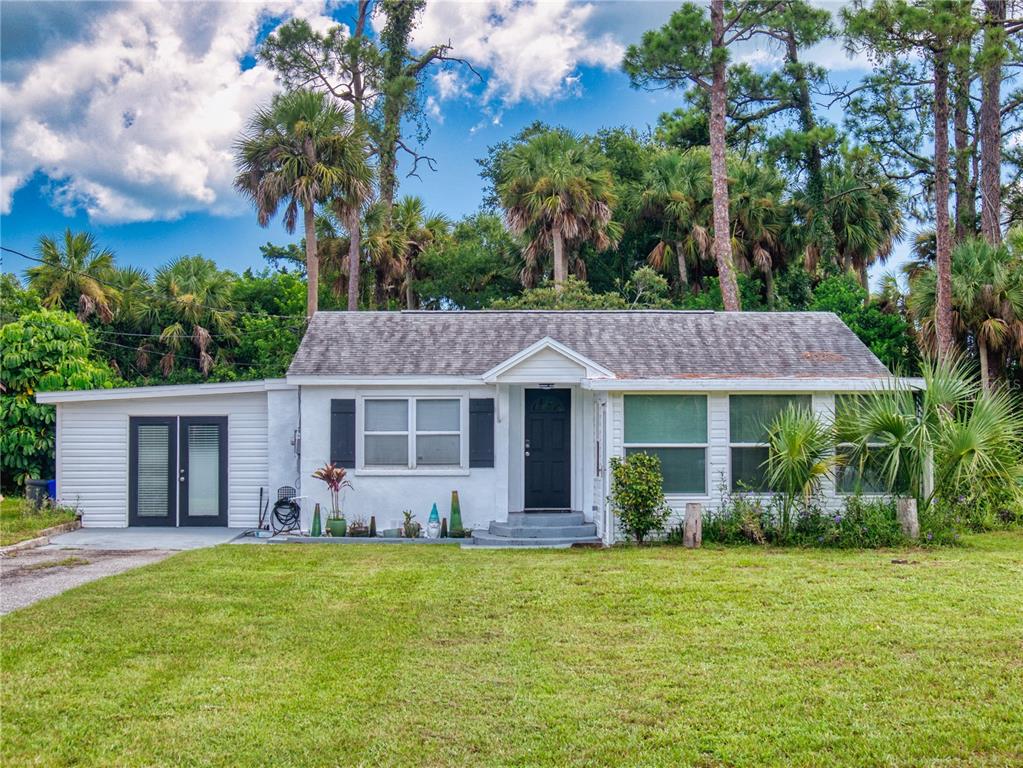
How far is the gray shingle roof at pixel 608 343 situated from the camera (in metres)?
14.9

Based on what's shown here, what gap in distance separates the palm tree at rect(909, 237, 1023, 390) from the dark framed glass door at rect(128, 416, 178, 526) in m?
15.5

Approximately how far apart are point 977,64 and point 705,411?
9991 millimetres

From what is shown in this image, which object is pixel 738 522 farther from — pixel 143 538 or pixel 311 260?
pixel 311 260

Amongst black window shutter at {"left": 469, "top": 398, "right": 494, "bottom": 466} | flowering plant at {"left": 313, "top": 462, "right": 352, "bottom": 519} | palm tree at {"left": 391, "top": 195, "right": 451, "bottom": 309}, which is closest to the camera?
flowering plant at {"left": 313, "top": 462, "right": 352, "bottom": 519}

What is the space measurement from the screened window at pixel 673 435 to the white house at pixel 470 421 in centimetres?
2

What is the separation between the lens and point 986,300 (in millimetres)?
18828

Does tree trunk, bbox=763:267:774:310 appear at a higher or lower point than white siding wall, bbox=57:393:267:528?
Answer: higher

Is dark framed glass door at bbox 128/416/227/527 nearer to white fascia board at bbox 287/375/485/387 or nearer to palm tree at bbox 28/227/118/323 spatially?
white fascia board at bbox 287/375/485/387

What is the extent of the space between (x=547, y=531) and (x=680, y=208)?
17.2 m

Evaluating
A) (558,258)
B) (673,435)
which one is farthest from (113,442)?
(558,258)

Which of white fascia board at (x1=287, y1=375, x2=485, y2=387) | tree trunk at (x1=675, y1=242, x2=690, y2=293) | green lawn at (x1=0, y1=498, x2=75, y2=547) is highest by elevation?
tree trunk at (x1=675, y1=242, x2=690, y2=293)

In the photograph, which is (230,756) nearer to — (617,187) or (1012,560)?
(1012,560)

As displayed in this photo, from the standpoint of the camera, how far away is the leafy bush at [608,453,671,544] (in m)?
13.1

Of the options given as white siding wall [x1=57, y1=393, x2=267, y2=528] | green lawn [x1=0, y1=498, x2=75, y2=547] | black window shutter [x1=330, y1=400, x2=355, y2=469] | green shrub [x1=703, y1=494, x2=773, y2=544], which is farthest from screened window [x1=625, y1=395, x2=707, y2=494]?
green lawn [x1=0, y1=498, x2=75, y2=547]
